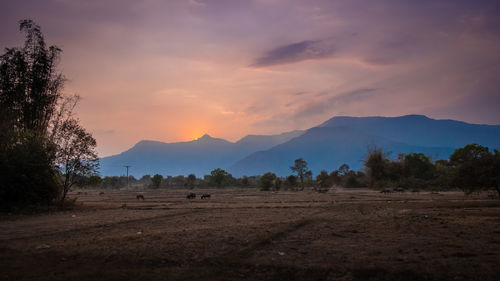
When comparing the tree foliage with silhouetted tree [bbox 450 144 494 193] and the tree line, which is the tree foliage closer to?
the tree line

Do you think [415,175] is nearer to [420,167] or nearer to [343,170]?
[420,167]

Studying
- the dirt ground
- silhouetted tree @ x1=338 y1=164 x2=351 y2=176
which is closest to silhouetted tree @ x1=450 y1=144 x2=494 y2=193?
the dirt ground

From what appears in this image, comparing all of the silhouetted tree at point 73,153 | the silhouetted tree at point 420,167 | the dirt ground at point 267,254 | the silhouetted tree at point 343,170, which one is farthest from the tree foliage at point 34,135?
the silhouetted tree at point 343,170

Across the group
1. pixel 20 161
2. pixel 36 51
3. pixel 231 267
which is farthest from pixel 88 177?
pixel 231 267

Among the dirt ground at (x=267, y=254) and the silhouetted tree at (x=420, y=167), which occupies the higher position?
the silhouetted tree at (x=420, y=167)

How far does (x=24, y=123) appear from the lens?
2872cm

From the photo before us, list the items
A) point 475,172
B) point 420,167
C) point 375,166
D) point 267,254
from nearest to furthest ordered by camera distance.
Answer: point 267,254
point 475,172
point 375,166
point 420,167

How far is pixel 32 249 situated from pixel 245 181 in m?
118

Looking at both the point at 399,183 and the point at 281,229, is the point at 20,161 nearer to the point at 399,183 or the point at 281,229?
the point at 281,229

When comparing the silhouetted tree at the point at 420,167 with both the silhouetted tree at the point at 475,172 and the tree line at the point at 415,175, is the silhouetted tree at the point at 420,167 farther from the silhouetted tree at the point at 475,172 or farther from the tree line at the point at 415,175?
the silhouetted tree at the point at 475,172

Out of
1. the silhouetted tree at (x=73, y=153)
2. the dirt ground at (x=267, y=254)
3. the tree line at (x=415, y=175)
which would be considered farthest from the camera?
the silhouetted tree at (x=73, y=153)

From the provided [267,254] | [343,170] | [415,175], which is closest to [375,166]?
[415,175]

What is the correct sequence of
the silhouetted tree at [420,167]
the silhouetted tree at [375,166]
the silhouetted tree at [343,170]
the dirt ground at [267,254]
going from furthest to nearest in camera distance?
the silhouetted tree at [343,170] → the silhouetted tree at [420,167] → the silhouetted tree at [375,166] → the dirt ground at [267,254]

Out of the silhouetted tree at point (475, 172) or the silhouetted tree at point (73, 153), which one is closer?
the silhouetted tree at point (475, 172)
